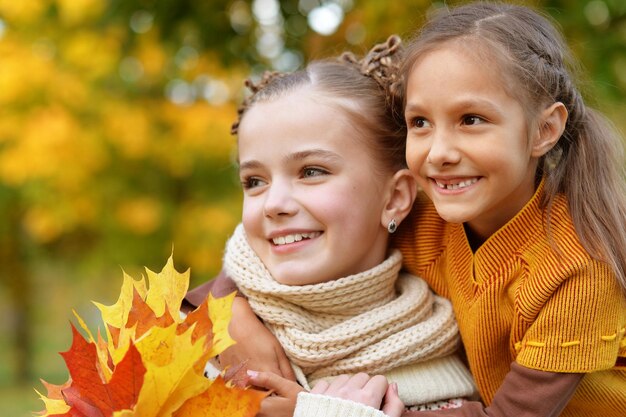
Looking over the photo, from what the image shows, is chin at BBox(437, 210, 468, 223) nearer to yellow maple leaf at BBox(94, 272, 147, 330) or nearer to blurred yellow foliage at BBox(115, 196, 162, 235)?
yellow maple leaf at BBox(94, 272, 147, 330)

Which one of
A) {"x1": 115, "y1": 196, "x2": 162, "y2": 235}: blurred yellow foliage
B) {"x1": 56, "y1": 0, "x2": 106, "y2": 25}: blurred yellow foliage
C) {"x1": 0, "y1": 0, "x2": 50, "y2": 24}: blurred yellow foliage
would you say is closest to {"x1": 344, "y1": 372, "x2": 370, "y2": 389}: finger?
{"x1": 56, "y1": 0, "x2": 106, "y2": 25}: blurred yellow foliage

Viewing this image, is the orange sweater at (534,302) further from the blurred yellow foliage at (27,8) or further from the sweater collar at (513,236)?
the blurred yellow foliage at (27,8)

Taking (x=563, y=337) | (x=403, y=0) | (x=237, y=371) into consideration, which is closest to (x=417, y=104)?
(x=563, y=337)

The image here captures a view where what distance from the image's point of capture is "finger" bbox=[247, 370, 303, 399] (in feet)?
7.16

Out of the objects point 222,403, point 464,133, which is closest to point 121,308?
point 222,403

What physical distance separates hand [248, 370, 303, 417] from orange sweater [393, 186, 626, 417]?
1.74 ft

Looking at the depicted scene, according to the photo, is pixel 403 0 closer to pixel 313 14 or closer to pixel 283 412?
pixel 313 14

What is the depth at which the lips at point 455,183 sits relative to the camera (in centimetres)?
209

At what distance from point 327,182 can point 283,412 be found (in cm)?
65

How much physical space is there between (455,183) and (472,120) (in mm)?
171

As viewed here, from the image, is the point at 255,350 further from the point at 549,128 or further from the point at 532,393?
the point at 549,128

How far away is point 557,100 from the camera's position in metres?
2.16

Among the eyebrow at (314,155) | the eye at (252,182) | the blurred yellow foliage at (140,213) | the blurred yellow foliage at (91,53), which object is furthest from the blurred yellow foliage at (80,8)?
the eyebrow at (314,155)

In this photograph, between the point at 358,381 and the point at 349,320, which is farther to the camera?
the point at 349,320
